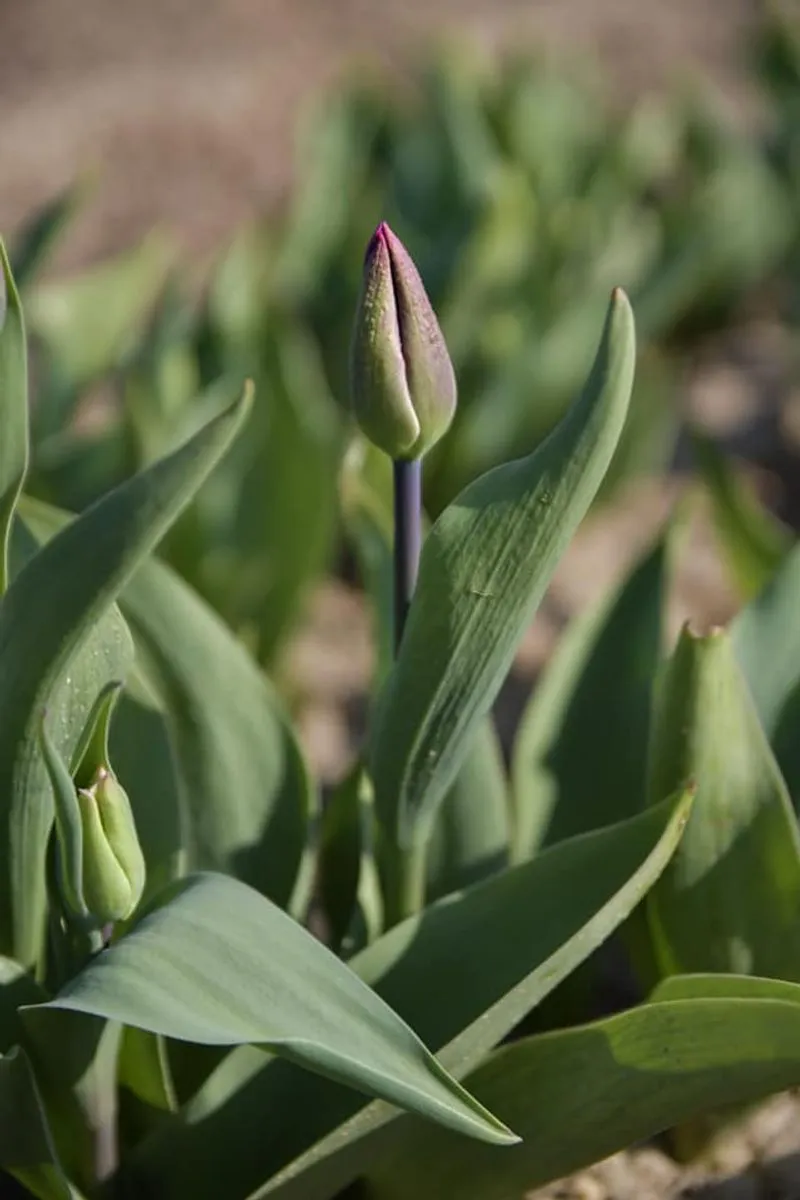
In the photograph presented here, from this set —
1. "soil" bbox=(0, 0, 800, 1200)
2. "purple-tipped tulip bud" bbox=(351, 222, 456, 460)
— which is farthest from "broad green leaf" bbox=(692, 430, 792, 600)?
"purple-tipped tulip bud" bbox=(351, 222, 456, 460)

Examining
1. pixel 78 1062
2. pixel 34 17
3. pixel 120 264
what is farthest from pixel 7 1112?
pixel 34 17

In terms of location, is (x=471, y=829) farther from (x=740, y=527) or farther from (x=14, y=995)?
(x=740, y=527)

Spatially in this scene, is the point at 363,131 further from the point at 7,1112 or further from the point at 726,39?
the point at 7,1112

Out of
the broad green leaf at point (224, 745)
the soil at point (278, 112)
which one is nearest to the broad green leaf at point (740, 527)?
the soil at point (278, 112)

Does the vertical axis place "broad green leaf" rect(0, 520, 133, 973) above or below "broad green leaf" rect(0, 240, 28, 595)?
below

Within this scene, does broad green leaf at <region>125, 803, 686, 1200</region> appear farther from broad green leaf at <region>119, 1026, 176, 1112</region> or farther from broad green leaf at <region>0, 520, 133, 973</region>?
broad green leaf at <region>0, 520, 133, 973</region>

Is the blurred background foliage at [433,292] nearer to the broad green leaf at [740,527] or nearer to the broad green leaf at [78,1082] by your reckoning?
the broad green leaf at [740,527]
